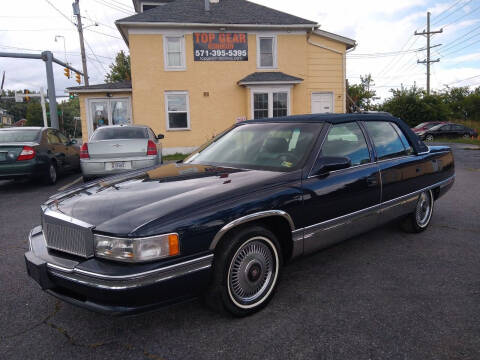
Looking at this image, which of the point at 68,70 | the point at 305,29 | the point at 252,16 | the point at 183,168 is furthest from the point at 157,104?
the point at 183,168

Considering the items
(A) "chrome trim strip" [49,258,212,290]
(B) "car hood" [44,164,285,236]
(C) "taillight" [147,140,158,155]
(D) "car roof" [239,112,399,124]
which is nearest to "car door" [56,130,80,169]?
(C) "taillight" [147,140,158,155]

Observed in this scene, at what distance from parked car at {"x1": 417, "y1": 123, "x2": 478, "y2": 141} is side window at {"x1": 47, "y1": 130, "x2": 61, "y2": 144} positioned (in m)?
24.5

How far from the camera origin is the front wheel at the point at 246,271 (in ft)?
8.09

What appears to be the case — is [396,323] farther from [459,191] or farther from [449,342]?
[459,191]

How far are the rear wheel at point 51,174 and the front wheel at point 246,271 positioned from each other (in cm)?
728

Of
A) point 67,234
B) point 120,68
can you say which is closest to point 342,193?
point 67,234

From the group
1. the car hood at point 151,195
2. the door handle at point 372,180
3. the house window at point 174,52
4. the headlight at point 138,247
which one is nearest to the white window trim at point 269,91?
the house window at point 174,52

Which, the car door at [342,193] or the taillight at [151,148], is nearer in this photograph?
the car door at [342,193]

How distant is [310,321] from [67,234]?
1800 millimetres

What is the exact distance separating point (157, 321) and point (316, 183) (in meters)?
1.65

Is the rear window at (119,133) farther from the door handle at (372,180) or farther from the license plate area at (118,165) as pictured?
the door handle at (372,180)

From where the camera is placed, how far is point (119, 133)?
8.75 meters

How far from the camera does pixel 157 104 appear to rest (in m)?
15.7

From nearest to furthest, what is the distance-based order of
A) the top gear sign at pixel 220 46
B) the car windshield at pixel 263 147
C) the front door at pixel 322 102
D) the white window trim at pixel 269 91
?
the car windshield at pixel 263 147 < the top gear sign at pixel 220 46 < the white window trim at pixel 269 91 < the front door at pixel 322 102
